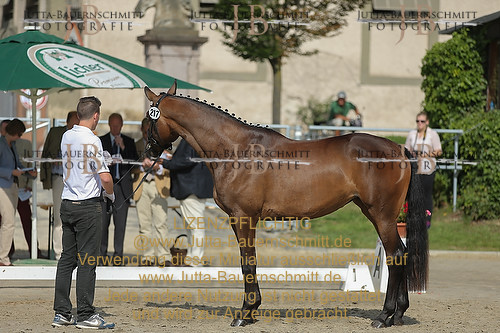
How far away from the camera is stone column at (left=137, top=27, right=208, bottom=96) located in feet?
55.5

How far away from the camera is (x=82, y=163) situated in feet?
25.3

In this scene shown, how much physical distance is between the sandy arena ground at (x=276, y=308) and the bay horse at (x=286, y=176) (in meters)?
0.37

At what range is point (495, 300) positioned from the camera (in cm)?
984

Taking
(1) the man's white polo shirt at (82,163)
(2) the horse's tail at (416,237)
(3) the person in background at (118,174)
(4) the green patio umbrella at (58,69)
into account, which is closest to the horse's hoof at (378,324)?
(2) the horse's tail at (416,237)

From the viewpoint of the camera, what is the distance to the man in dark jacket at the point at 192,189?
37.8 feet

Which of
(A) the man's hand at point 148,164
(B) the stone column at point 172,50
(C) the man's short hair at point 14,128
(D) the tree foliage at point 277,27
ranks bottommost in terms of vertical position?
(A) the man's hand at point 148,164

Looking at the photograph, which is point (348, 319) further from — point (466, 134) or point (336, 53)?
point (336, 53)

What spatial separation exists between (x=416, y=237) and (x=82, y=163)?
3.38 m

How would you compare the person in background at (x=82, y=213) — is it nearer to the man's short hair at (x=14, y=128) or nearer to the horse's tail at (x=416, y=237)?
the horse's tail at (x=416, y=237)

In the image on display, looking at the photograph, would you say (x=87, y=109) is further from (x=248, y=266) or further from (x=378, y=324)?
(x=378, y=324)

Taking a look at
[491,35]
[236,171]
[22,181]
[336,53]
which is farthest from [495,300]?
[336,53]

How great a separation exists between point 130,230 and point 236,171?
7.18 m

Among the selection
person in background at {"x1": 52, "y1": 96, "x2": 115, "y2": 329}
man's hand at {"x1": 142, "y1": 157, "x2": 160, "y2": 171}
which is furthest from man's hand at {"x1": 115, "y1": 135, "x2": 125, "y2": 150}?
person in background at {"x1": 52, "y1": 96, "x2": 115, "y2": 329}

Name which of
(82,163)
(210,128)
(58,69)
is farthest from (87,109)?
(58,69)
